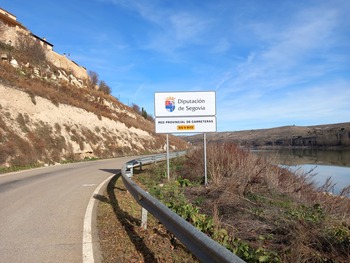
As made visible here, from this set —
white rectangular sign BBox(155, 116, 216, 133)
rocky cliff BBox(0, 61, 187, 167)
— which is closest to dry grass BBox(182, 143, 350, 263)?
white rectangular sign BBox(155, 116, 216, 133)

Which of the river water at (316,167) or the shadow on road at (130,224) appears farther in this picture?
the river water at (316,167)

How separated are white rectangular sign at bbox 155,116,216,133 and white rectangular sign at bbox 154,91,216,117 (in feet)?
0.64

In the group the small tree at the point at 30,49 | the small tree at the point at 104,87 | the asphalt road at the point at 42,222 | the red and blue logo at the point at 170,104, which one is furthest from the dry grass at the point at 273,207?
the small tree at the point at 104,87

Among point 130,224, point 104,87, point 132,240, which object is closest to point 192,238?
point 132,240

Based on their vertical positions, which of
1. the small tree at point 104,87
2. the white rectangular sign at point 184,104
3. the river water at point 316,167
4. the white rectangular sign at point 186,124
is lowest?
the river water at point 316,167

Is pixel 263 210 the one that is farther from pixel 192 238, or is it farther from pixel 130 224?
pixel 192 238

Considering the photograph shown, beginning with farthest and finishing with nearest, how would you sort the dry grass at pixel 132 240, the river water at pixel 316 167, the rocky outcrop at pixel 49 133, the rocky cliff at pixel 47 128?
the rocky cliff at pixel 47 128
the rocky outcrop at pixel 49 133
the river water at pixel 316 167
the dry grass at pixel 132 240

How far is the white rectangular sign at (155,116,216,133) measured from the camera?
577 inches

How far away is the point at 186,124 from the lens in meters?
15.0

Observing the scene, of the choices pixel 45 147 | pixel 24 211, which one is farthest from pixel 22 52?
pixel 24 211

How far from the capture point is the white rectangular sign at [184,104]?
48.0ft

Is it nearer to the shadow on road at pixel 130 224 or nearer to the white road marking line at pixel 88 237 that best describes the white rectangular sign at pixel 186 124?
the shadow on road at pixel 130 224

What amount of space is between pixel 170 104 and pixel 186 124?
1.19 m

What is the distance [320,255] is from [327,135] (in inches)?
4771
